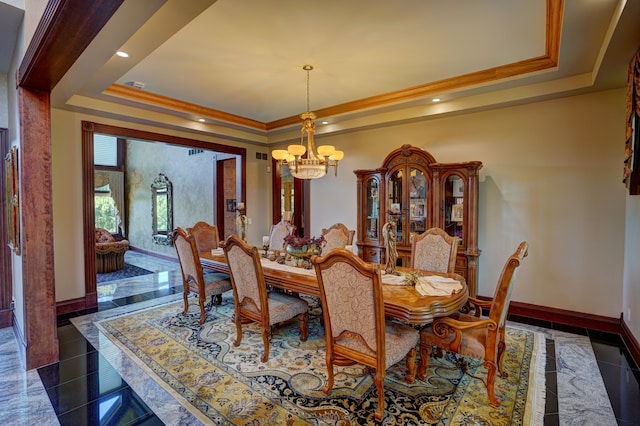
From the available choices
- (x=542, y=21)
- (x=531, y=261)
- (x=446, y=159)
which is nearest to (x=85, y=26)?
(x=542, y=21)

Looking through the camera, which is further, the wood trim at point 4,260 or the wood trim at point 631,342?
the wood trim at point 4,260

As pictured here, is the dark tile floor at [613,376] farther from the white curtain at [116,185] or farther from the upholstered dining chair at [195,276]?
the white curtain at [116,185]

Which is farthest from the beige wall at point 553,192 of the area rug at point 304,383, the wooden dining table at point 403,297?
the wooden dining table at point 403,297

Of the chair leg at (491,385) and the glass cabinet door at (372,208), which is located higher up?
the glass cabinet door at (372,208)

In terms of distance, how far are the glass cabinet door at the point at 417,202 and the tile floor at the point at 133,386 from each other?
175 centimetres

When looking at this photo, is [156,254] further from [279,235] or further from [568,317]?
[568,317]

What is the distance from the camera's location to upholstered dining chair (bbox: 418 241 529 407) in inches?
78.0

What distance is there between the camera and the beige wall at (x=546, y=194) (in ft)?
11.0

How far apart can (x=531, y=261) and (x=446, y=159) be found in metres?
1.67

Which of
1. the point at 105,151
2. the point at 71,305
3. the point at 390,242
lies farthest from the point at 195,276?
the point at 105,151

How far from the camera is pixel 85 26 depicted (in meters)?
1.83

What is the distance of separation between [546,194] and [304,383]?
3450mm

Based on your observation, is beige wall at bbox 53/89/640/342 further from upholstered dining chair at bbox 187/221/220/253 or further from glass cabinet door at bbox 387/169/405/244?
upholstered dining chair at bbox 187/221/220/253

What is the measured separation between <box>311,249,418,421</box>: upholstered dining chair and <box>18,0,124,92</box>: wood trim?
1.86 metres
